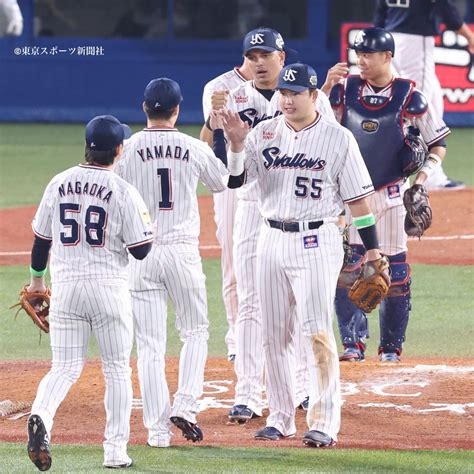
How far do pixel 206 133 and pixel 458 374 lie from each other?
2.11m

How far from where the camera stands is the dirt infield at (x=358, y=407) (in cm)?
668

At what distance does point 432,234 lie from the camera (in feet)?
42.3

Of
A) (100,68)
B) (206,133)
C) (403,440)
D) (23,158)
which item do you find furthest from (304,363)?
(100,68)

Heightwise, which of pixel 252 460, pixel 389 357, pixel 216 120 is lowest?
pixel 252 460

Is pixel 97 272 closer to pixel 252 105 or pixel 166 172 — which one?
pixel 166 172

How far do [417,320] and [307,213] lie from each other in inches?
148

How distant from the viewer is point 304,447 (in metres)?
6.43

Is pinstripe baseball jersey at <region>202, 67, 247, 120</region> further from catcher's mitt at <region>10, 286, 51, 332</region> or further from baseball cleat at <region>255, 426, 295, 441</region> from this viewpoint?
baseball cleat at <region>255, 426, 295, 441</region>

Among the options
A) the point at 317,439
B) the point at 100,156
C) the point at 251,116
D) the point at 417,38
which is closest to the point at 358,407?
the point at 317,439

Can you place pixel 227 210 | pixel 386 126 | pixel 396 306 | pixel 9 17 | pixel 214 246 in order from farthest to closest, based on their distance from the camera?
pixel 214 246 < pixel 396 306 < pixel 386 126 < pixel 227 210 < pixel 9 17

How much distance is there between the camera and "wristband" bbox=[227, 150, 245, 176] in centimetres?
652

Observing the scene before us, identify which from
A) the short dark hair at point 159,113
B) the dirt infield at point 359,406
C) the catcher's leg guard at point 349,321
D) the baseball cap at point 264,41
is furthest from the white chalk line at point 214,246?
the short dark hair at point 159,113

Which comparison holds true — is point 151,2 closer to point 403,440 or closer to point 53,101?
point 53,101

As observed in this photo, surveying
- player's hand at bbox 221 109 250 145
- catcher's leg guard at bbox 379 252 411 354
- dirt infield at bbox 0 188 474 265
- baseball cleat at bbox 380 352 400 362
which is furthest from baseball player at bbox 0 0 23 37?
dirt infield at bbox 0 188 474 265
